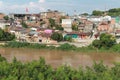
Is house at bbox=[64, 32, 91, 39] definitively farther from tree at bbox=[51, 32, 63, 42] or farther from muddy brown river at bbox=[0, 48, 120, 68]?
muddy brown river at bbox=[0, 48, 120, 68]

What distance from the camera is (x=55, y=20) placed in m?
37.1

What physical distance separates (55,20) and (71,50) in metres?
12.8

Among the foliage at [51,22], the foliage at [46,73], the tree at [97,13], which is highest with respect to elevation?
the foliage at [46,73]

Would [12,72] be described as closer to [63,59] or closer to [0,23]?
[63,59]

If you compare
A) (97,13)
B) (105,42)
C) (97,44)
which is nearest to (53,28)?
(97,44)

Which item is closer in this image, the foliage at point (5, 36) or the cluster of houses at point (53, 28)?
the foliage at point (5, 36)

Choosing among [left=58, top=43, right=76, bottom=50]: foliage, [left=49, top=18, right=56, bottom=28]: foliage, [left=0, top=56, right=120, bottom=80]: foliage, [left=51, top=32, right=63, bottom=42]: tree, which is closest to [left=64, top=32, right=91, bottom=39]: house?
[left=51, top=32, right=63, bottom=42]: tree

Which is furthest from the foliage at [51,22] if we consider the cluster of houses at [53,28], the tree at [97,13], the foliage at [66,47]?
the tree at [97,13]

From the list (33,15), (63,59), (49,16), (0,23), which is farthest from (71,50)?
(33,15)

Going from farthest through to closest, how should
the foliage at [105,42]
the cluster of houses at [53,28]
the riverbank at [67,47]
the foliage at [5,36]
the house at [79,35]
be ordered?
the house at [79,35]
the cluster of houses at [53,28]
the foliage at [5,36]
the foliage at [105,42]
the riverbank at [67,47]

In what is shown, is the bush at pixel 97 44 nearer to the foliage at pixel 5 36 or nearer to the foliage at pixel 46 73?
the foliage at pixel 5 36

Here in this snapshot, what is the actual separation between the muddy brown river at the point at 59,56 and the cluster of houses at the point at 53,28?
346 centimetres

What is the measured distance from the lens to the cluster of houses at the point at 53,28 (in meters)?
28.8

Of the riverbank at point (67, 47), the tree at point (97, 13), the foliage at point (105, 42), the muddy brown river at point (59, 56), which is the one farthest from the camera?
the tree at point (97, 13)
